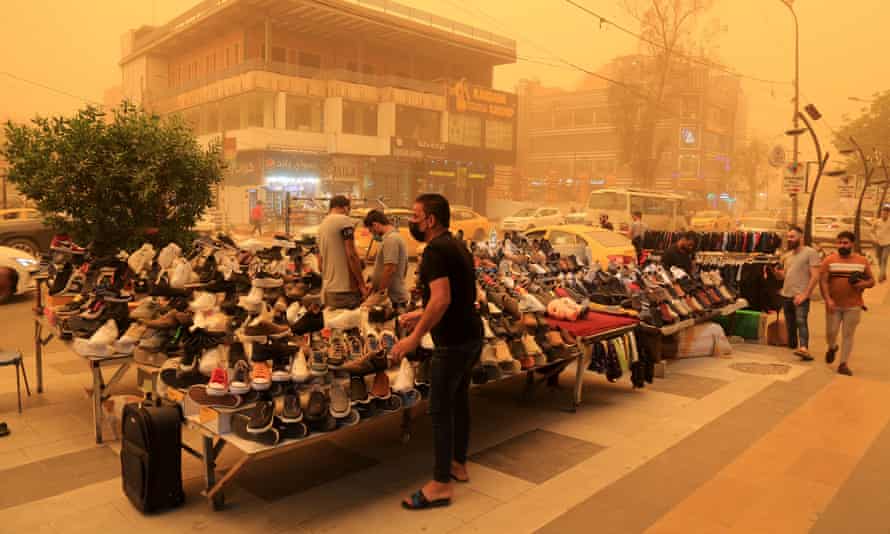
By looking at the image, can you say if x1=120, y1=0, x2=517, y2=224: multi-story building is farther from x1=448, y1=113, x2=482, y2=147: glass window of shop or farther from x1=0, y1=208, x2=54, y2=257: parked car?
x1=0, y1=208, x2=54, y2=257: parked car

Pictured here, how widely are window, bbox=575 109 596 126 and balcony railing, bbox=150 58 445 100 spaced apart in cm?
2643

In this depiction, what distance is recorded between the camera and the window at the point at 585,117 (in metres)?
66.0

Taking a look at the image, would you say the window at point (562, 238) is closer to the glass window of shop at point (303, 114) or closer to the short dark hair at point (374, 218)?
the short dark hair at point (374, 218)

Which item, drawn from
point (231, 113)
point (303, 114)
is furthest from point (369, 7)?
point (231, 113)

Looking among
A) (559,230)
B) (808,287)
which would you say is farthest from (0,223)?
(808,287)

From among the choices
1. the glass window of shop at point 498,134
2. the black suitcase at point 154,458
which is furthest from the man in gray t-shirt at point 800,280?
the glass window of shop at point 498,134

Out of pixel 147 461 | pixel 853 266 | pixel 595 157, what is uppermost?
pixel 595 157

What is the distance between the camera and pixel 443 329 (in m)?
4.07

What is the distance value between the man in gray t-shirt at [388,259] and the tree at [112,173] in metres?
3.22

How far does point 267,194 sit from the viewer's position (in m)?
32.5

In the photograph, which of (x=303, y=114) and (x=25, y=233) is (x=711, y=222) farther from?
(x=25, y=233)

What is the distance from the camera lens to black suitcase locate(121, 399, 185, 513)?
394 centimetres

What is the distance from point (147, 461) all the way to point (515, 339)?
2.97 meters

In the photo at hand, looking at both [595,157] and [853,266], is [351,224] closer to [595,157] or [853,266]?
[853,266]
